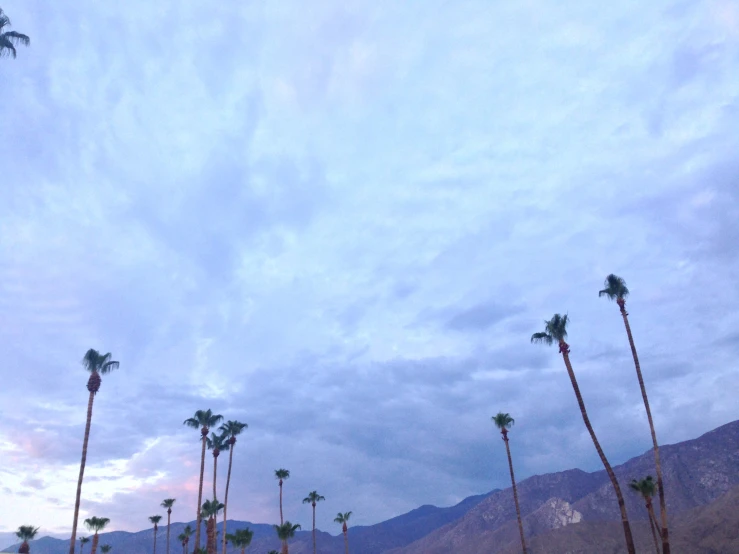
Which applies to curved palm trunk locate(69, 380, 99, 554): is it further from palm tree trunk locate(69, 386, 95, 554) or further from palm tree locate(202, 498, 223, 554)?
palm tree locate(202, 498, 223, 554)

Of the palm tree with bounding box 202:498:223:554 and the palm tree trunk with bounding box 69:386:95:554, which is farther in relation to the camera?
the palm tree with bounding box 202:498:223:554

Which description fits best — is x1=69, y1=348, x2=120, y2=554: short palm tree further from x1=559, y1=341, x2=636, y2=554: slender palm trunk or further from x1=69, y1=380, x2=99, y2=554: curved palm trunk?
x1=559, y1=341, x2=636, y2=554: slender palm trunk

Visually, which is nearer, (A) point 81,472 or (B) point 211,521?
(A) point 81,472

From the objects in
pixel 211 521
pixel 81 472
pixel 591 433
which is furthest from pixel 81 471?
pixel 591 433

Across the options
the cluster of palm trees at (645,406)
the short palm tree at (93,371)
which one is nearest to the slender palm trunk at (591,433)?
the cluster of palm trees at (645,406)

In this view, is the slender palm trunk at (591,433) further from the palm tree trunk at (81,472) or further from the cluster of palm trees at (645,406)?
the palm tree trunk at (81,472)

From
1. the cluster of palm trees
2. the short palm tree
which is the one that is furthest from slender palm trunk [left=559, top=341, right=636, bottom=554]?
the short palm tree

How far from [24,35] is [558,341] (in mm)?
46188

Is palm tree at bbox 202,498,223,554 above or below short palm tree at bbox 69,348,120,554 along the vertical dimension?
below

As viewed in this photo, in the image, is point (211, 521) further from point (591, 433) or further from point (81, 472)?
point (591, 433)

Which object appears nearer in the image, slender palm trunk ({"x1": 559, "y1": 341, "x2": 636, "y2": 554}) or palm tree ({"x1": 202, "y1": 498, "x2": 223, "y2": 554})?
slender palm trunk ({"x1": 559, "y1": 341, "x2": 636, "y2": 554})

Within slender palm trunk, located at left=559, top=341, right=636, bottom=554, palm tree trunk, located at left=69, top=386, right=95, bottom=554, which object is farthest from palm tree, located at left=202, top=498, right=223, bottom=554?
slender palm trunk, located at left=559, top=341, right=636, bottom=554

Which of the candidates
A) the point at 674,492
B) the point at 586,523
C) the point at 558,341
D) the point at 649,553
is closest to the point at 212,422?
the point at 558,341

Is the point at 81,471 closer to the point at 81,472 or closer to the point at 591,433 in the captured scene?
the point at 81,472
